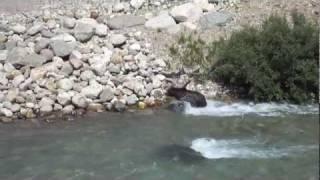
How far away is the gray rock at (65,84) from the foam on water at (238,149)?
454 centimetres

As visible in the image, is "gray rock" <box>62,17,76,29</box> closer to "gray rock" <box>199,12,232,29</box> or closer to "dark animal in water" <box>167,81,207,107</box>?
"gray rock" <box>199,12,232,29</box>

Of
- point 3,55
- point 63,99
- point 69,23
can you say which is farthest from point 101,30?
point 63,99

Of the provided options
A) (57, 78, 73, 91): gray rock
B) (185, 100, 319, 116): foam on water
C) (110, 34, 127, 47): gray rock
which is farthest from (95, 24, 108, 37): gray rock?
(185, 100, 319, 116): foam on water

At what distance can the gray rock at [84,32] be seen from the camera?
2002 centimetres

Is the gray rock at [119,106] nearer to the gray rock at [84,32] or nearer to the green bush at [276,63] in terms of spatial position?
the green bush at [276,63]

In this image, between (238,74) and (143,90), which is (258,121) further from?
(143,90)

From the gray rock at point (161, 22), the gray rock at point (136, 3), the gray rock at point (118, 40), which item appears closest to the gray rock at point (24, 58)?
the gray rock at point (118, 40)

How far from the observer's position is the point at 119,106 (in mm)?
→ 17516

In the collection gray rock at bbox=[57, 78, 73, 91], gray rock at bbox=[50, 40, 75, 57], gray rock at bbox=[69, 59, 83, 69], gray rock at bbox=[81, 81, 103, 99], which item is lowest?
gray rock at bbox=[81, 81, 103, 99]

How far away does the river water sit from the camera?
13344mm

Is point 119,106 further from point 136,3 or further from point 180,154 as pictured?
point 136,3

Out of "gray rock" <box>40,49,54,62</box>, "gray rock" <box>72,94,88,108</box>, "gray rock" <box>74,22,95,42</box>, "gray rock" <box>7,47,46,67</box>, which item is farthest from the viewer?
"gray rock" <box>74,22,95,42</box>

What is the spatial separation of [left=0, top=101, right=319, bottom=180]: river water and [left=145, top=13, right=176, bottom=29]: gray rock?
403 cm

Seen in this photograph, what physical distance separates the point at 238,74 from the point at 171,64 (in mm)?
2311
